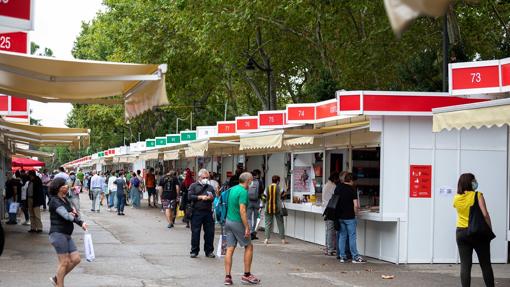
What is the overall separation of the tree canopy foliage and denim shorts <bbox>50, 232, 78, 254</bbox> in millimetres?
12105

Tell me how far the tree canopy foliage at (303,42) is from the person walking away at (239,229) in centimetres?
935

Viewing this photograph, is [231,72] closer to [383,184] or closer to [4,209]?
[4,209]

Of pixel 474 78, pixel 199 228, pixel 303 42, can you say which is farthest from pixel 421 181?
pixel 303 42

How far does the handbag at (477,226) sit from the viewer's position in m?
10.3

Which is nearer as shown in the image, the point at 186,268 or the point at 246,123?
the point at 186,268

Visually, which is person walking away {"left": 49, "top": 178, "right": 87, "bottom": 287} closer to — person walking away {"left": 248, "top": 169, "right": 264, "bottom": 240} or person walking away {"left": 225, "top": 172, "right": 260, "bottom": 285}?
person walking away {"left": 225, "top": 172, "right": 260, "bottom": 285}

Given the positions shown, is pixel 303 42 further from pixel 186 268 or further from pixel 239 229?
pixel 239 229

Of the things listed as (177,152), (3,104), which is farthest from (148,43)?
(3,104)

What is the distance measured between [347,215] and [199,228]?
3002mm

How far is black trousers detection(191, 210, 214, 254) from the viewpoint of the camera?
15.7 m

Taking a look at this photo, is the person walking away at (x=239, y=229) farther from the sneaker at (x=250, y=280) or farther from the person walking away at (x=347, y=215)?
the person walking away at (x=347, y=215)

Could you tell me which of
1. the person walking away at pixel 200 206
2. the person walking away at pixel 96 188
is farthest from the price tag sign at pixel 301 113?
the person walking away at pixel 96 188

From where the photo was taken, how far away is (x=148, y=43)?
127 ft

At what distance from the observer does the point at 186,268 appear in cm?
1390
